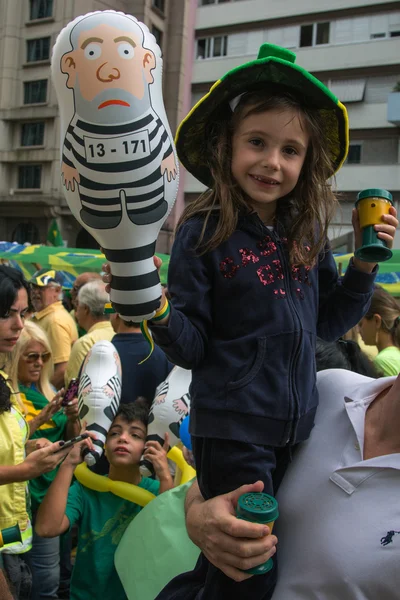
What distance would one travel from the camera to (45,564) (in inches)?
113

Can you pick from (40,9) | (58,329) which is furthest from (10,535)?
(40,9)

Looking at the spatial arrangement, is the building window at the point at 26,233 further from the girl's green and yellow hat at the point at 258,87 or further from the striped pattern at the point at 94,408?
the girl's green and yellow hat at the point at 258,87

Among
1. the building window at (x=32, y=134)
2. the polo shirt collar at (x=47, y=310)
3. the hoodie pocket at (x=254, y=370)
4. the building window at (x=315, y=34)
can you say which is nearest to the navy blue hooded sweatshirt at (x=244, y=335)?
the hoodie pocket at (x=254, y=370)

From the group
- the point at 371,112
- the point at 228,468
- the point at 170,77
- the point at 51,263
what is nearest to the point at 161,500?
the point at 228,468

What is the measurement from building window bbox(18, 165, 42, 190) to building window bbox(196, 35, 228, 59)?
796cm

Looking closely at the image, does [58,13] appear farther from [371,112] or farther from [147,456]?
[147,456]

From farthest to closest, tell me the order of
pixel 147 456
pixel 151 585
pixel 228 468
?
pixel 147 456
pixel 151 585
pixel 228 468

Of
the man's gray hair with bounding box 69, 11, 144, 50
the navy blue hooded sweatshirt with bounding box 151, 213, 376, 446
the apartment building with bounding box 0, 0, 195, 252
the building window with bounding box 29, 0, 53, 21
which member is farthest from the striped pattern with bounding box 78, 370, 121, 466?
the building window with bounding box 29, 0, 53, 21

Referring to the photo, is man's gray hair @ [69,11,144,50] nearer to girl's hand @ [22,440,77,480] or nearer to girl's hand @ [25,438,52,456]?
girl's hand @ [22,440,77,480]

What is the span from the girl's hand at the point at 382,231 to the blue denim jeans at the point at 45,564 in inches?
85.2

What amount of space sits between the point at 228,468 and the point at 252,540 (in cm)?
18

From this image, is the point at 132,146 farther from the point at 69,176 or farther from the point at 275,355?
the point at 275,355

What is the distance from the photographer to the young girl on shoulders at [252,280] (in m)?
1.32

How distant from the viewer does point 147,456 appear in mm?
2426
